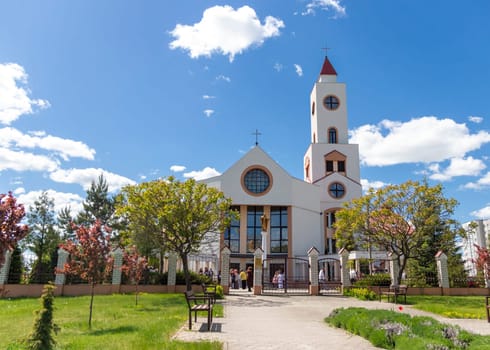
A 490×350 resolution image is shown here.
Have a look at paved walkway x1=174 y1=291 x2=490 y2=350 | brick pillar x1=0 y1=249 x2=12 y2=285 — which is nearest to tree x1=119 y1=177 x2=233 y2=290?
brick pillar x1=0 y1=249 x2=12 y2=285

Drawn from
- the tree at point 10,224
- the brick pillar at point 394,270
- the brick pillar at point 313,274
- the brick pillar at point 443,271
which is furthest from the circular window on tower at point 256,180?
Result: the tree at point 10,224

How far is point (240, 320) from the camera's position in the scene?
11922mm

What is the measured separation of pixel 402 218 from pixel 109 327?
692 inches

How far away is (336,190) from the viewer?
4144cm

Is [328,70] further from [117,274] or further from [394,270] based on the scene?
[117,274]

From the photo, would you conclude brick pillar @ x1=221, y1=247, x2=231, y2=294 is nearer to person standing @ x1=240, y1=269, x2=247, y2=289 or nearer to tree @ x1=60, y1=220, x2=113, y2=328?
person standing @ x1=240, y1=269, x2=247, y2=289

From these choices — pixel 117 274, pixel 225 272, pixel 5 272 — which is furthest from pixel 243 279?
pixel 5 272

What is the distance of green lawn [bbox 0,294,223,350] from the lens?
7543 millimetres

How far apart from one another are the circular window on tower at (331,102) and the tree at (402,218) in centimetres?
2306

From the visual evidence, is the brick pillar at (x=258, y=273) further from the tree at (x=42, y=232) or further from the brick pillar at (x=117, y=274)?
the tree at (x=42, y=232)

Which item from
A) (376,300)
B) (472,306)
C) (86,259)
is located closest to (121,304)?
(86,259)

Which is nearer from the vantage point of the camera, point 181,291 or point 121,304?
point 121,304

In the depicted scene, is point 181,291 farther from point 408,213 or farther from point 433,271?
point 433,271

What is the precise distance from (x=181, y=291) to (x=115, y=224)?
21666 millimetres
